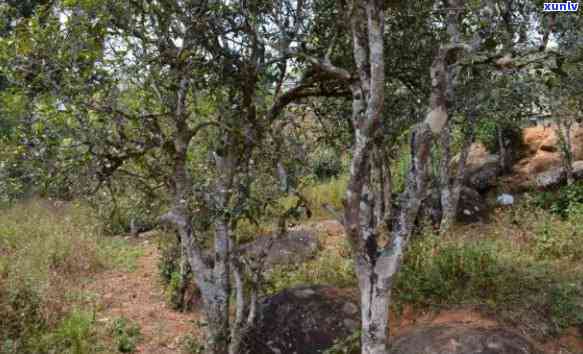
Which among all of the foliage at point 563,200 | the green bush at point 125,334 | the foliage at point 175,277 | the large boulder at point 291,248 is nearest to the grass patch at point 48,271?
the green bush at point 125,334

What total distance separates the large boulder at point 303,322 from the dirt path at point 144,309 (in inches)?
60.0

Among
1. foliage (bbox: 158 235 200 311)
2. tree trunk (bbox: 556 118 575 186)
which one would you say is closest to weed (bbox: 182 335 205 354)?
foliage (bbox: 158 235 200 311)

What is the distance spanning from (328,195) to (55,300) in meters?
8.82

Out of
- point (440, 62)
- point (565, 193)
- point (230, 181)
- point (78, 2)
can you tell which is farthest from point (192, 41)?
point (565, 193)

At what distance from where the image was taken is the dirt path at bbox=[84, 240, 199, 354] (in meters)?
6.46

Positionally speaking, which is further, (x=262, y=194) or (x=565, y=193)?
(x=565, y=193)

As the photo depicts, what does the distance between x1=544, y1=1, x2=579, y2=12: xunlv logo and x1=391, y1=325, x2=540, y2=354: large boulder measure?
2649 mm

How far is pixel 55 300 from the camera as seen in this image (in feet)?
21.8

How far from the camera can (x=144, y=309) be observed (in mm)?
7676

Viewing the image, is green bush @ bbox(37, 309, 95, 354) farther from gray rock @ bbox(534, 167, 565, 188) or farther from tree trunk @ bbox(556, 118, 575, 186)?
gray rock @ bbox(534, 167, 565, 188)

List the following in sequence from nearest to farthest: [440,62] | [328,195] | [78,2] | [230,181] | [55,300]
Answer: [440,62]
[78,2]
[230,181]
[55,300]
[328,195]

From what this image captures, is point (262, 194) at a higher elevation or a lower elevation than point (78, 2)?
lower

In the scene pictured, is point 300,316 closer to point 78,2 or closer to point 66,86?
point 66,86

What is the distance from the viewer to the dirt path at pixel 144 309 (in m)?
6.46
